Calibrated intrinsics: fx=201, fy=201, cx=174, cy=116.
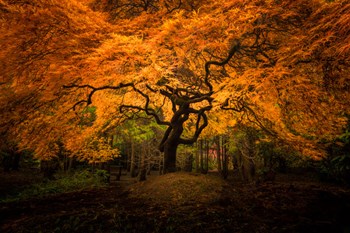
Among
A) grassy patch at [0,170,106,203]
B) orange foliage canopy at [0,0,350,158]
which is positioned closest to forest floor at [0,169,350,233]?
orange foliage canopy at [0,0,350,158]

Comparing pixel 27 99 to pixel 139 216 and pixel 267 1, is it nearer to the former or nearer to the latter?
pixel 139 216

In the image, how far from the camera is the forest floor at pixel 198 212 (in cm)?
336

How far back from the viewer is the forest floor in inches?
132

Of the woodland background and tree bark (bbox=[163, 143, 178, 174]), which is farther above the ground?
the woodland background

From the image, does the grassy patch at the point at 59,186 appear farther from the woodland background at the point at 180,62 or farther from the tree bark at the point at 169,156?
the tree bark at the point at 169,156

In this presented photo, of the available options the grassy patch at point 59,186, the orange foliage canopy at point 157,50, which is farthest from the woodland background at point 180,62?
the grassy patch at point 59,186

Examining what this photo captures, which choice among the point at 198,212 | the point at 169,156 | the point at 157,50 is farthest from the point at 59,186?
the point at 157,50

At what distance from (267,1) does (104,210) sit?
5641mm

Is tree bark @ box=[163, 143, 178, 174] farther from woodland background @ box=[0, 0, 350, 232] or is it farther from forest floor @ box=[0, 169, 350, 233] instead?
forest floor @ box=[0, 169, 350, 233]

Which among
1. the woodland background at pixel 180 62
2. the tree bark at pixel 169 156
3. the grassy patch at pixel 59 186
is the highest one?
the woodland background at pixel 180 62

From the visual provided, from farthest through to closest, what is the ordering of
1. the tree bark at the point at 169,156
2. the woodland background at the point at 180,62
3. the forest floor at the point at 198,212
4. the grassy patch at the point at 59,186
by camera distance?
the tree bark at the point at 169,156
the grassy patch at the point at 59,186
the woodland background at the point at 180,62
the forest floor at the point at 198,212

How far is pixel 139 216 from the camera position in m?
4.05

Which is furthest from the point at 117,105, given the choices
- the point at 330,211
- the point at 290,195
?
the point at 330,211

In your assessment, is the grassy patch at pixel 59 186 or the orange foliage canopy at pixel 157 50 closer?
the orange foliage canopy at pixel 157 50
